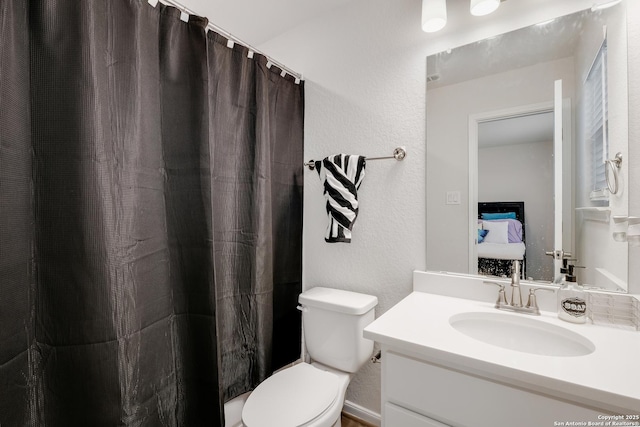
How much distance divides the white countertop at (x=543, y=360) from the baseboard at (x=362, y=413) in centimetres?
88

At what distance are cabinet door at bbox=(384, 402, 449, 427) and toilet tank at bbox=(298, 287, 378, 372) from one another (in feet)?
1.52

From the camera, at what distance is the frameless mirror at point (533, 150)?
3.38 feet

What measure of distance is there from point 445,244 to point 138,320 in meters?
1.34

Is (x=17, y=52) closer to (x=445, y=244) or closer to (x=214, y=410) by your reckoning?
(x=214, y=410)

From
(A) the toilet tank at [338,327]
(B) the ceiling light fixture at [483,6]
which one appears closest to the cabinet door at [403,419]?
(A) the toilet tank at [338,327]

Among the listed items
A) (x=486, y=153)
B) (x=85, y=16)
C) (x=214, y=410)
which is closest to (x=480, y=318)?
(x=486, y=153)

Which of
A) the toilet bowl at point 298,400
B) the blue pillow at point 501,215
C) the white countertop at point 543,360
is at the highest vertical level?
the blue pillow at point 501,215

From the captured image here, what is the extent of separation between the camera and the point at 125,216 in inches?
39.0

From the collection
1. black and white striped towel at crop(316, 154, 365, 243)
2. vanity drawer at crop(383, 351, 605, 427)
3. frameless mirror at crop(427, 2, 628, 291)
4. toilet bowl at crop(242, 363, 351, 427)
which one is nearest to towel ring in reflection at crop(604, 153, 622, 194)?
frameless mirror at crop(427, 2, 628, 291)

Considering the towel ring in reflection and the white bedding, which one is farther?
the white bedding

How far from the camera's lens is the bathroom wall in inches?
55.5

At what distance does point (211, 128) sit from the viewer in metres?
1.20

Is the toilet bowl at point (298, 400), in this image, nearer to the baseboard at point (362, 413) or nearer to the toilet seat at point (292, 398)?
the toilet seat at point (292, 398)

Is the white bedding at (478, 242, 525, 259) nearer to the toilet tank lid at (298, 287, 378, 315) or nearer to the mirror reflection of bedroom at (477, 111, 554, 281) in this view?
the mirror reflection of bedroom at (477, 111, 554, 281)
